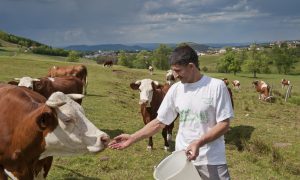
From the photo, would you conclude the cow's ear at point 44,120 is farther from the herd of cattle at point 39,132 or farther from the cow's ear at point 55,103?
the cow's ear at point 55,103

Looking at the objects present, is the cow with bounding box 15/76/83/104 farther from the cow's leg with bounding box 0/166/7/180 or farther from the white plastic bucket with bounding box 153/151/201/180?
the white plastic bucket with bounding box 153/151/201/180

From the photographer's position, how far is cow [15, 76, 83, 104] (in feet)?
44.2

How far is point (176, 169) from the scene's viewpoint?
467cm

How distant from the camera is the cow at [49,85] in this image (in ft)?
44.2

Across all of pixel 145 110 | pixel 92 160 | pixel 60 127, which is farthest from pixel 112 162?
pixel 60 127

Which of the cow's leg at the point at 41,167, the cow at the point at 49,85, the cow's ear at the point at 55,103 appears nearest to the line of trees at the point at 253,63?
the cow at the point at 49,85

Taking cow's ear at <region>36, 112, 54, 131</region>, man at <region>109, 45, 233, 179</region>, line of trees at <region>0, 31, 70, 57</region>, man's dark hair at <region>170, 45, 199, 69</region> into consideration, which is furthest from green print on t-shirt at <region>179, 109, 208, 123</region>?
line of trees at <region>0, 31, 70, 57</region>

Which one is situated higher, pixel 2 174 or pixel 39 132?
pixel 39 132

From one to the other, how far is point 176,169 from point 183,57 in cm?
126

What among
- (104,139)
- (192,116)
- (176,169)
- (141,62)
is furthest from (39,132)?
(141,62)

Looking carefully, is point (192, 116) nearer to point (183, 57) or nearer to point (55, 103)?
→ point (183, 57)

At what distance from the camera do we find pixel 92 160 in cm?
995

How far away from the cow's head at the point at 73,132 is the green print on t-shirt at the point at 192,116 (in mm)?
897

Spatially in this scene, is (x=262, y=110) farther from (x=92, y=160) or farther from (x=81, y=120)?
(x=81, y=120)
